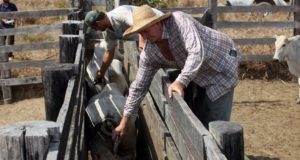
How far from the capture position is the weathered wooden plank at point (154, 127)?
3.90m

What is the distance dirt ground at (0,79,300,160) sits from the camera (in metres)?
6.76

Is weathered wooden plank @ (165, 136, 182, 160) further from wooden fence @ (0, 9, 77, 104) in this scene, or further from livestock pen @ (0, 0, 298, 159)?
wooden fence @ (0, 9, 77, 104)

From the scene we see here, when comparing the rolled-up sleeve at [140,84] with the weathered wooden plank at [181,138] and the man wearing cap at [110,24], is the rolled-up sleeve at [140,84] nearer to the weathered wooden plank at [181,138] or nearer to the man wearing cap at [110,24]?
the weathered wooden plank at [181,138]

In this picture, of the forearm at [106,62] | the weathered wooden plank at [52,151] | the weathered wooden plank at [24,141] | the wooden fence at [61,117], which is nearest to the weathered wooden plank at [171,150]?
the wooden fence at [61,117]

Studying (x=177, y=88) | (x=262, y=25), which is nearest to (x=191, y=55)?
(x=177, y=88)

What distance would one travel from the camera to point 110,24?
605 cm

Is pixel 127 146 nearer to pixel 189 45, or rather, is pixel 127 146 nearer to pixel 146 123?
pixel 146 123

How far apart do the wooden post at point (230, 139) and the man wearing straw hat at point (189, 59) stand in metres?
0.96

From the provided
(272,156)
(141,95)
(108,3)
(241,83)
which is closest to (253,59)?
(241,83)

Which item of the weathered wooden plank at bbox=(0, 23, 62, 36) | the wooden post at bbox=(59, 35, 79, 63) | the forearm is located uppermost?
the wooden post at bbox=(59, 35, 79, 63)

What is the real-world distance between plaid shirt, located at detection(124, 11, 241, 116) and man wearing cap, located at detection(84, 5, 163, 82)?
77.0 inches

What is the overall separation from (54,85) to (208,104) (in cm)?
130

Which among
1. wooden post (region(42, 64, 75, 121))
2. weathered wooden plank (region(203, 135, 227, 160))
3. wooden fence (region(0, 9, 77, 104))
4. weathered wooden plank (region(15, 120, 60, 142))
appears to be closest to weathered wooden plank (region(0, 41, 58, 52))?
wooden fence (region(0, 9, 77, 104))

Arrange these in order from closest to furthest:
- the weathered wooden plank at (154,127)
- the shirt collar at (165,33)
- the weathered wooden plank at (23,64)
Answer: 1. the shirt collar at (165,33)
2. the weathered wooden plank at (154,127)
3. the weathered wooden plank at (23,64)
